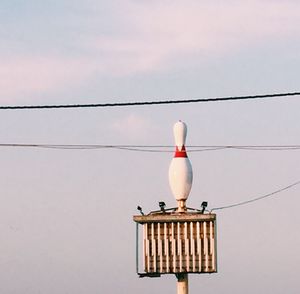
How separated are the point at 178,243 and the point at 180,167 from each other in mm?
3284

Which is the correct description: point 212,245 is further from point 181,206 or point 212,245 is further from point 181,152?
point 181,152

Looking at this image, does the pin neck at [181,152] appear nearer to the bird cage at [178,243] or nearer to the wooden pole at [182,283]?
the bird cage at [178,243]

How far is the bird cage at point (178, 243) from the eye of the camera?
41562 millimetres

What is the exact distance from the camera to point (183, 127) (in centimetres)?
4156

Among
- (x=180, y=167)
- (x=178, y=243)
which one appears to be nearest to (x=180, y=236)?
(x=178, y=243)

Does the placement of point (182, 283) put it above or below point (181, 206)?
below

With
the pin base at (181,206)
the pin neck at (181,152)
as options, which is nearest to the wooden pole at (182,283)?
the pin base at (181,206)

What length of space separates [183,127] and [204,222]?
4197 mm

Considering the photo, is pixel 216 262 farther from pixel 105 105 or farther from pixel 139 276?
pixel 105 105

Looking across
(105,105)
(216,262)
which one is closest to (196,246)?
(216,262)

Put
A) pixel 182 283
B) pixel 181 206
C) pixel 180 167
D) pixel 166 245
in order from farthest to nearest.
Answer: pixel 181 206 < pixel 182 283 < pixel 166 245 < pixel 180 167

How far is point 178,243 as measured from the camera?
41.8 meters

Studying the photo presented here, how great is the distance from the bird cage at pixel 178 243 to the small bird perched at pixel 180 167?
121 centimetres

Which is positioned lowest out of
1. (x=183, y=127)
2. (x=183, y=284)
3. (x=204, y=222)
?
(x=183, y=284)
